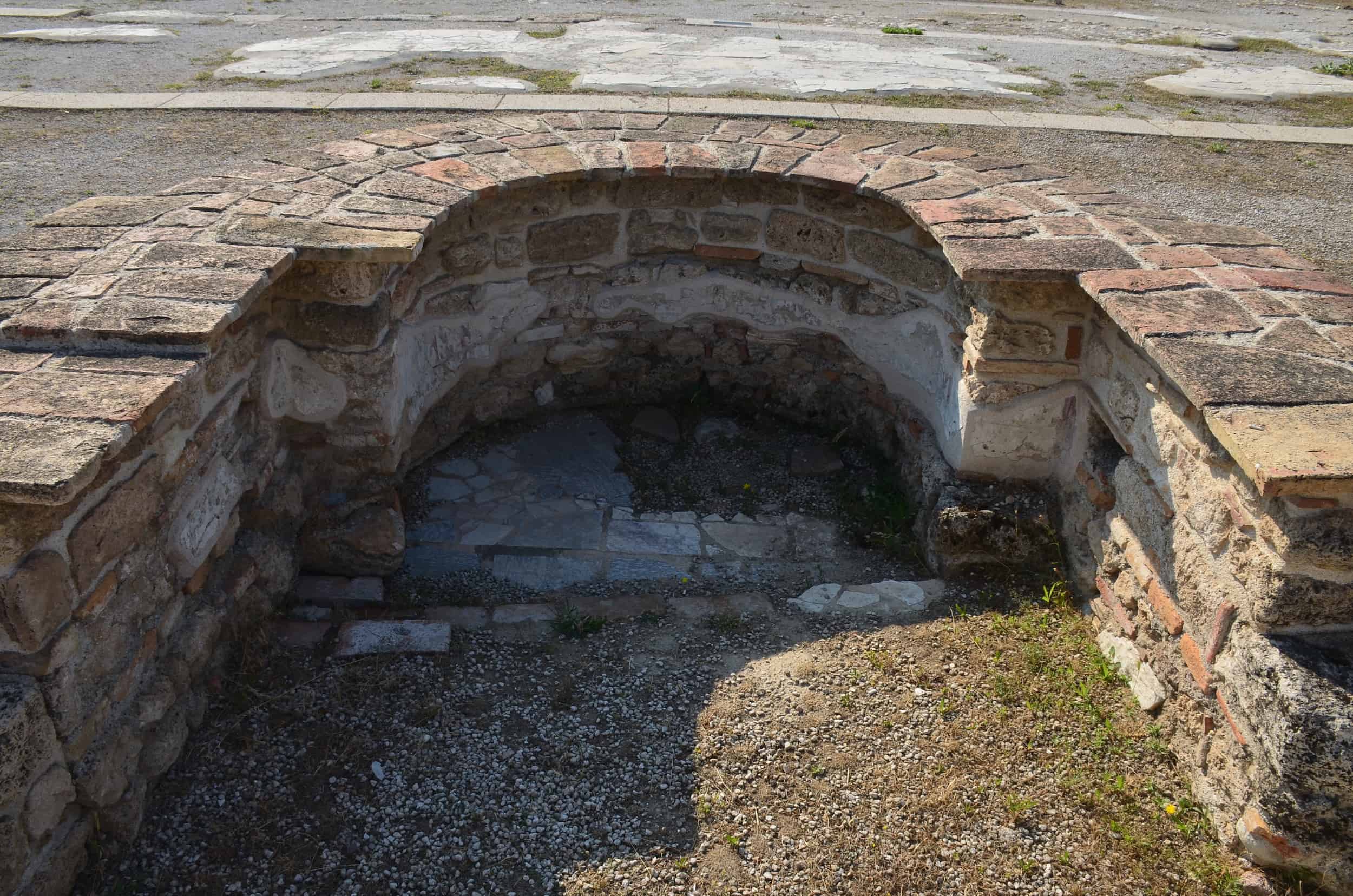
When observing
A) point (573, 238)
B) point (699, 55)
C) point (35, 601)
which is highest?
point (699, 55)

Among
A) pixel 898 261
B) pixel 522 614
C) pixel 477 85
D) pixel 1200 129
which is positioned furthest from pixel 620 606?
pixel 1200 129

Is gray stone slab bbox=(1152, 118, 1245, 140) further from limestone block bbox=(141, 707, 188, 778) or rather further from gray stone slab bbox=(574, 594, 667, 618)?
limestone block bbox=(141, 707, 188, 778)

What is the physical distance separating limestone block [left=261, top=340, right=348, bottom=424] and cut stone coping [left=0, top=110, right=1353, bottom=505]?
0.35 metres

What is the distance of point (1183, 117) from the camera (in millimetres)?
7688

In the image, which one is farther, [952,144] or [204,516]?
[952,144]

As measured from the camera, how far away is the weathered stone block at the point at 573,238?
157 inches

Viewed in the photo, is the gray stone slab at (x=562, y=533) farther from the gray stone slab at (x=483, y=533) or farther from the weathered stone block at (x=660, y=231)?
the weathered stone block at (x=660, y=231)

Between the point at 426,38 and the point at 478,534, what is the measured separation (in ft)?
24.4

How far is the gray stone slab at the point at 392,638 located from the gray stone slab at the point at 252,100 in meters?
5.18

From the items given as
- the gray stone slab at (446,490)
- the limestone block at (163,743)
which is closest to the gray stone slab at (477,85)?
the gray stone slab at (446,490)

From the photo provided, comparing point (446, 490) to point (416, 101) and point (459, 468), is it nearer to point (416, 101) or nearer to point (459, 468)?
point (459, 468)

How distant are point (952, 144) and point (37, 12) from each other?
10.3 metres

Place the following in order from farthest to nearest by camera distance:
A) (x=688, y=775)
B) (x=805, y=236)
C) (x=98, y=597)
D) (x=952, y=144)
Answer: (x=952, y=144)
(x=805, y=236)
(x=688, y=775)
(x=98, y=597)

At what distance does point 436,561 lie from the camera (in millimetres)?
3686
